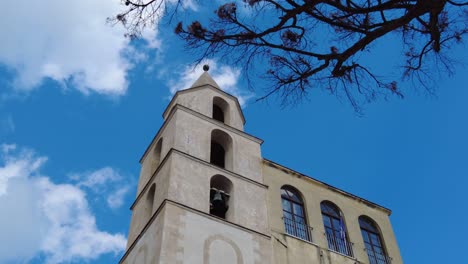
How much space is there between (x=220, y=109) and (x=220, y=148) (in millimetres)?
2349

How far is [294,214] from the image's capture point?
17.7 m

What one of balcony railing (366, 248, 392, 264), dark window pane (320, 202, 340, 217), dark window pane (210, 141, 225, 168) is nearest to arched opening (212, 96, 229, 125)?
dark window pane (210, 141, 225, 168)

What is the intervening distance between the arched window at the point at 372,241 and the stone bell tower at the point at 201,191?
4.15m

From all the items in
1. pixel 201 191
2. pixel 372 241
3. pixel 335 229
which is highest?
pixel 372 241

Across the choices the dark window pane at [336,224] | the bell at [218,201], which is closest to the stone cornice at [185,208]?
the bell at [218,201]

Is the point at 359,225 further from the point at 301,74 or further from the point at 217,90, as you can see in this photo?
the point at 301,74

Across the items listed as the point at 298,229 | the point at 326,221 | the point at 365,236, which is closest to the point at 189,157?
the point at 298,229

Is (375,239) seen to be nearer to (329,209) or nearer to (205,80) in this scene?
(329,209)

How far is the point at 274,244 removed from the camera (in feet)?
51.9

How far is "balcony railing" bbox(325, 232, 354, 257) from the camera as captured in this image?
682 inches

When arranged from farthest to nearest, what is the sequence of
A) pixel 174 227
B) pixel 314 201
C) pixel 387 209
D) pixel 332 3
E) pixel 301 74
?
1. pixel 387 209
2. pixel 314 201
3. pixel 174 227
4. pixel 301 74
5. pixel 332 3

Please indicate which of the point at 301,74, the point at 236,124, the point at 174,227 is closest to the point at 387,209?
the point at 236,124

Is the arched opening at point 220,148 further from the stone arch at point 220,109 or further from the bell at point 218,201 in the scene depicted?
the bell at point 218,201

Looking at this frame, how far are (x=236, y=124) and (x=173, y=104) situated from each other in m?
2.50
